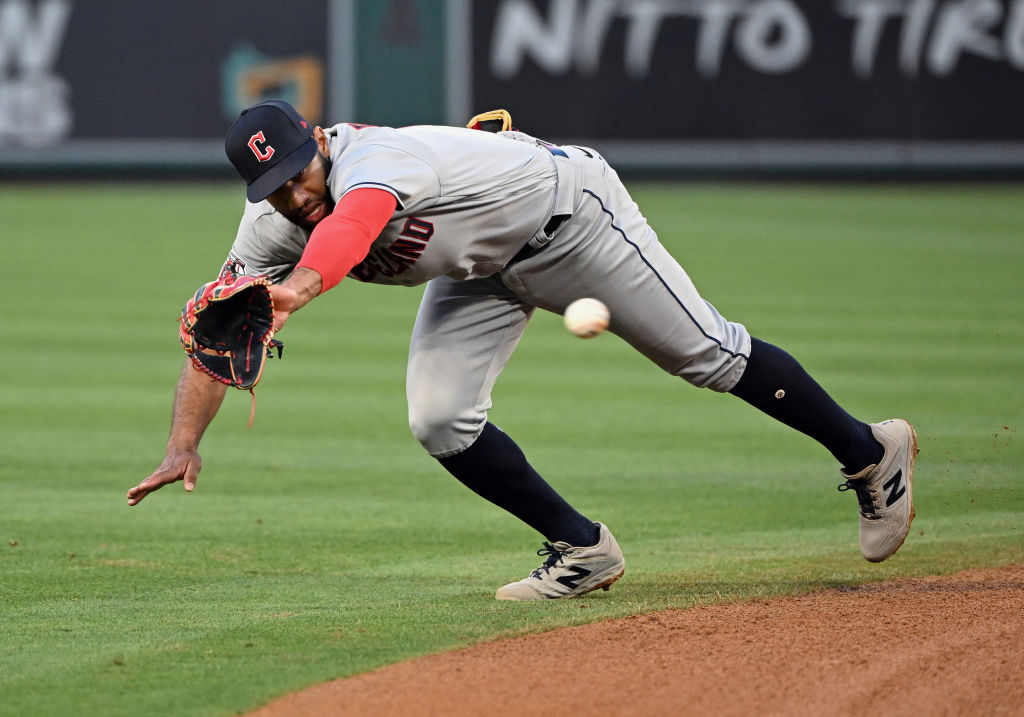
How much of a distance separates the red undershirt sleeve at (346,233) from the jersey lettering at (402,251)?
0.21 metres

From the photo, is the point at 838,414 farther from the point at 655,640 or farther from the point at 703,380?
the point at 655,640

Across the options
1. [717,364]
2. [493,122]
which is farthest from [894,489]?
[493,122]

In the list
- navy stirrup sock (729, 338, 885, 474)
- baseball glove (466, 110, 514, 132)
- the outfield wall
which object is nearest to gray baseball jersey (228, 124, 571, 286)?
baseball glove (466, 110, 514, 132)

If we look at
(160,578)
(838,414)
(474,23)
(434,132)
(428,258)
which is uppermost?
(434,132)

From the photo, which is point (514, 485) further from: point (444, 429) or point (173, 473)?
point (173, 473)

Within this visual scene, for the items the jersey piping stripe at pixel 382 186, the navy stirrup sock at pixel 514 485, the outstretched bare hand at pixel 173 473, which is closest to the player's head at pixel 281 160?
the jersey piping stripe at pixel 382 186

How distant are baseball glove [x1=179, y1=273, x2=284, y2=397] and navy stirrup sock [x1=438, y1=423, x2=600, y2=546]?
0.93 metres

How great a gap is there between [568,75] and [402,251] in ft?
53.2

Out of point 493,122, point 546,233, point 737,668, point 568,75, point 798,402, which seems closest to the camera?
point 737,668

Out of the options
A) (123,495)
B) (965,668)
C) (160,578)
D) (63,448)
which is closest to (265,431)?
(63,448)

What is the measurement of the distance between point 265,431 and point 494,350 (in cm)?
344

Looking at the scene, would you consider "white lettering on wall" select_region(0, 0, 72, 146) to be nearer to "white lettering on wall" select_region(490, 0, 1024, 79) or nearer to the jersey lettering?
"white lettering on wall" select_region(490, 0, 1024, 79)

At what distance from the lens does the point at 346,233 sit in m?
3.52

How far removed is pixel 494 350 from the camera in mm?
4359
